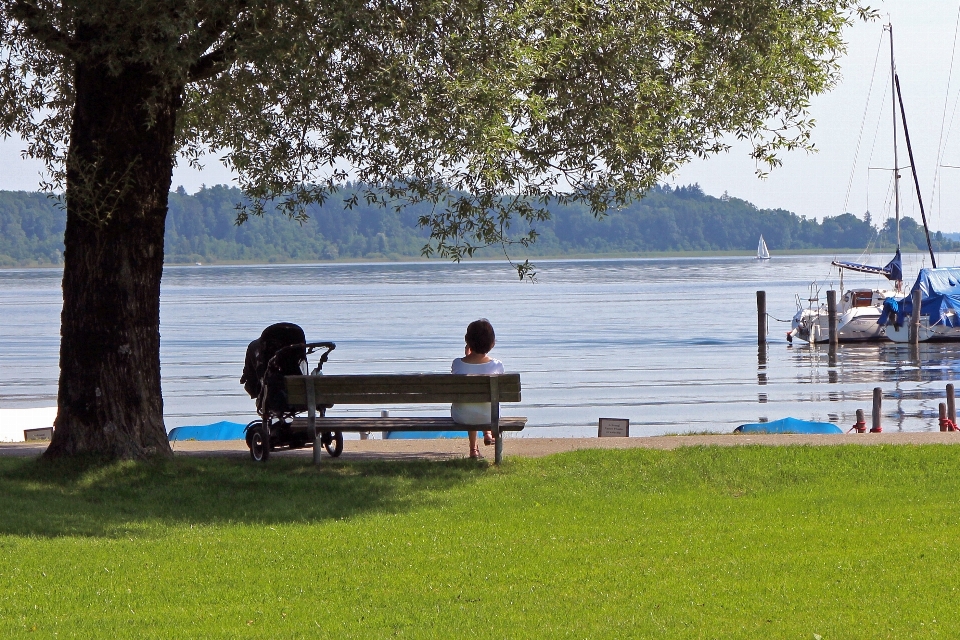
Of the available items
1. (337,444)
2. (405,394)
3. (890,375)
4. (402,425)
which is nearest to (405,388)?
(405,394)

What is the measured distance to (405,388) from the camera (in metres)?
10.3

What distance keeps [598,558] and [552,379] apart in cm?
2844

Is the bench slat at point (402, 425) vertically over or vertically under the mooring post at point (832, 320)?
over

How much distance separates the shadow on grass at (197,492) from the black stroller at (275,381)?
306 mm

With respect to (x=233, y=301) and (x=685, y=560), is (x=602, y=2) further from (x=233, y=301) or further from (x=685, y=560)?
(x=233, y=301)

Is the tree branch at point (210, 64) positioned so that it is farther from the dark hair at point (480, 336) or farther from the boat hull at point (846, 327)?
the boat hull at point (846, 327)

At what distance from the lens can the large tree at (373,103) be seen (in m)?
Result: 8.87

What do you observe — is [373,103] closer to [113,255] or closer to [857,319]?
[113,255]

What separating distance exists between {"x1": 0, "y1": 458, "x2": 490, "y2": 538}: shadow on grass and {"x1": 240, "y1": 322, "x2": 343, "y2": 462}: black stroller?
0.31 metres

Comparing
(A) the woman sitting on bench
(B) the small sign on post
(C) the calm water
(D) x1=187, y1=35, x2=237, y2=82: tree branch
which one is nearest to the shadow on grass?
(A) the woman sitting on bench

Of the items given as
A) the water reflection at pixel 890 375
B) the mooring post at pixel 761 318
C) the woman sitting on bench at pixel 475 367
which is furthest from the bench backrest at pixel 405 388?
the mooring post at pixel 761 318

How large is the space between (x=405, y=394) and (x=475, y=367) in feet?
2.88

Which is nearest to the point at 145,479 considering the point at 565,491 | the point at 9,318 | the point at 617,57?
the point at 565,491

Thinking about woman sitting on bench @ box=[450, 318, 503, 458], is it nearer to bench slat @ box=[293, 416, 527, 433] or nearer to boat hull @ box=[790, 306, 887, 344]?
bench slat @ box=[293, 416, 527, 433]
